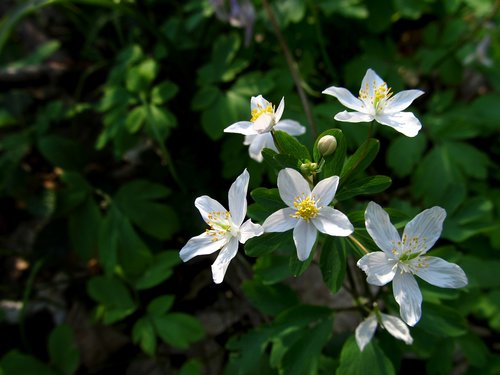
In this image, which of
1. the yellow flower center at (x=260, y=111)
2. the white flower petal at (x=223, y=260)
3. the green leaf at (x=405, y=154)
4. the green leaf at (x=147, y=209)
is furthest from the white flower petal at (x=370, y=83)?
the green leaf at (x=147, y=209)

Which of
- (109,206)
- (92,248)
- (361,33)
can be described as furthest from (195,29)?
(92,248)

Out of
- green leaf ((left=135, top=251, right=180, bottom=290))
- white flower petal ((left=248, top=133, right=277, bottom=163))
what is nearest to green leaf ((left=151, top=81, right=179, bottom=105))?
green leaf ((left=135, top=251, right=180, bottom=290))

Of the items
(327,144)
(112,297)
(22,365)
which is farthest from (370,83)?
(22,365)

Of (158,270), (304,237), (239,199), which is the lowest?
(158,270)

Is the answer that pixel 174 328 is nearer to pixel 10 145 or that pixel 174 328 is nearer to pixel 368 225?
pixel 368 225

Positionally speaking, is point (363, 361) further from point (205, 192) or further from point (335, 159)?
point (205, 192)

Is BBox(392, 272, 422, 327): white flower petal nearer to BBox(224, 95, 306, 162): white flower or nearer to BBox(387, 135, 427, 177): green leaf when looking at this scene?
BBox(224, 95, 306, 162): white flower
